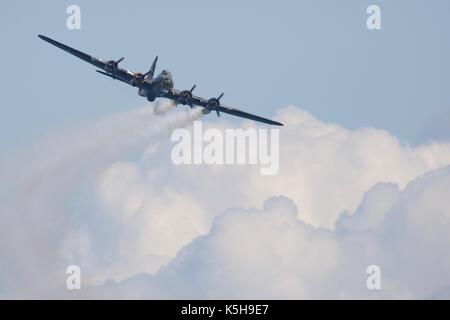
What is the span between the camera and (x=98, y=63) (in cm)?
17838

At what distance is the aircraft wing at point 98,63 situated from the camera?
177 m

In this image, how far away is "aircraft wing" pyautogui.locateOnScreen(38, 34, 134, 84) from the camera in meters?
177

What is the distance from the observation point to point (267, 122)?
634 feet
